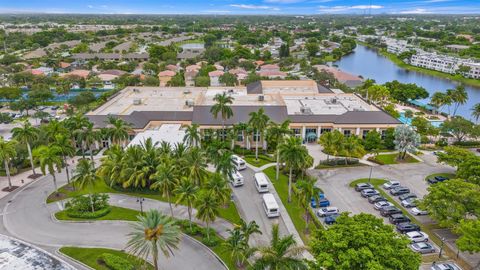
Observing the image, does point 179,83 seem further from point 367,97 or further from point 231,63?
point 367,97

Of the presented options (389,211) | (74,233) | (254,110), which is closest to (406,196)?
(389,211)

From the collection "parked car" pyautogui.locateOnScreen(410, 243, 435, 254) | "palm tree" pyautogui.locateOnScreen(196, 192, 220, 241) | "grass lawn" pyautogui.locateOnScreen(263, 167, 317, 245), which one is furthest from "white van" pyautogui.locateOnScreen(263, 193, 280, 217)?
"parked car" pyautogui.locateOnScreen(410, 243, 435, 254)

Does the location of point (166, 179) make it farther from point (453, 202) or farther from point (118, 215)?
point (453, 202)

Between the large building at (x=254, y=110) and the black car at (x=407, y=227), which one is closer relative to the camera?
the black car at (x=407, y=227)

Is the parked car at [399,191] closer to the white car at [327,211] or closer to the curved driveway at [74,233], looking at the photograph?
the white car at [327,211]

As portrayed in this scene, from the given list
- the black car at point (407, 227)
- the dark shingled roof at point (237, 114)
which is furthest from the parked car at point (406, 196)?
the dark shingled roof at point (237, 114)

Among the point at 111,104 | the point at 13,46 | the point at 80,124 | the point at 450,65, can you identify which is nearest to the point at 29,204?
the point at 80,124

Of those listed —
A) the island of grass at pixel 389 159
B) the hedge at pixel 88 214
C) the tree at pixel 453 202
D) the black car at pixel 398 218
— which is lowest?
the island of grass at pixel 389 159
